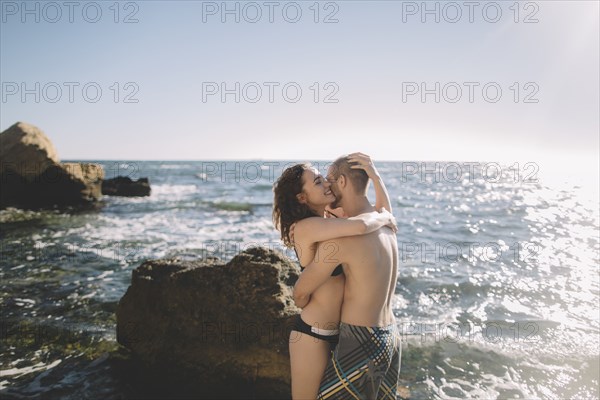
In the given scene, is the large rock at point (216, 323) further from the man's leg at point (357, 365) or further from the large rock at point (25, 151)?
the large rock at point (25, 151)

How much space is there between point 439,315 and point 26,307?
25.6 ft

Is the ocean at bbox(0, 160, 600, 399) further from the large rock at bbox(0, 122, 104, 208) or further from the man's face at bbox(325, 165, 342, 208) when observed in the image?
the man's face at bbox(325, 165, 342, 208)

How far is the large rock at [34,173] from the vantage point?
1958cm

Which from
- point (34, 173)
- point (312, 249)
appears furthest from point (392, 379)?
point (34, 173)

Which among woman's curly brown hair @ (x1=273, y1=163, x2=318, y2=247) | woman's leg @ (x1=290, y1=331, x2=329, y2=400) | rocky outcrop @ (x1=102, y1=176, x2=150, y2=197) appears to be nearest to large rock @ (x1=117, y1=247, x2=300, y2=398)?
woman's leg @ (x1=290, y1=331, x2=329, y2=400)

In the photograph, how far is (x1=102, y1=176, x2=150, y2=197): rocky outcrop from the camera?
28.5 meters

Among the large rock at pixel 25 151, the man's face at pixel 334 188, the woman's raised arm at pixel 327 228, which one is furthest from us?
the large rock at pixel 25 151

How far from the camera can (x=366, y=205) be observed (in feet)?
10.0

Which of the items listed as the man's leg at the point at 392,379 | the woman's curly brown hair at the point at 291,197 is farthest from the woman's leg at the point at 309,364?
the woman's curly brown hair at the point at 291,197

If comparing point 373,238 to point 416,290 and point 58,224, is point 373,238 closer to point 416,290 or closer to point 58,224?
point 416,290

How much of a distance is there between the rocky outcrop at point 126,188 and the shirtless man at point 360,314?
2860cm

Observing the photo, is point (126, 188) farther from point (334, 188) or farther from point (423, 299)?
point (334, 188)

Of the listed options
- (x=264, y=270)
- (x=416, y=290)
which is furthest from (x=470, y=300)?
(x=264, y=270)

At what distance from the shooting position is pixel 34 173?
66.8 ft
